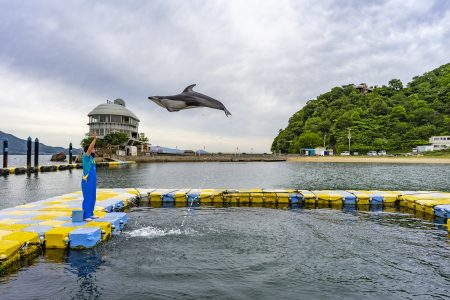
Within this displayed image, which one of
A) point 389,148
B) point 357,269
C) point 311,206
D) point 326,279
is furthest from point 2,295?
point 389,148

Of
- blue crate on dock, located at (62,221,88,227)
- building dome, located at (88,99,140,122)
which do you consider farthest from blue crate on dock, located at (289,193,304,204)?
building dome, located at (88,99,140,122)

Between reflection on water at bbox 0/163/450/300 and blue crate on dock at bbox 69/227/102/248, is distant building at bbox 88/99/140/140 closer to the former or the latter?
reflection on water at bbox 0/163/450/300

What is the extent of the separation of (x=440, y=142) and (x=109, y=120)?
99.7 metres

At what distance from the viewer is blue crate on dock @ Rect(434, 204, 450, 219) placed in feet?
49.5

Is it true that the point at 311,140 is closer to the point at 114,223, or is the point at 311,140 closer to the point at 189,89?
the point at 189,89

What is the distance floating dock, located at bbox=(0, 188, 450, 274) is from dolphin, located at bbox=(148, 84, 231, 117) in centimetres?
465

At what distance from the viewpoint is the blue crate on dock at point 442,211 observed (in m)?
15.1

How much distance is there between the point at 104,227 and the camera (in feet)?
36.3

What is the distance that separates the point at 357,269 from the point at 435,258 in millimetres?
2885

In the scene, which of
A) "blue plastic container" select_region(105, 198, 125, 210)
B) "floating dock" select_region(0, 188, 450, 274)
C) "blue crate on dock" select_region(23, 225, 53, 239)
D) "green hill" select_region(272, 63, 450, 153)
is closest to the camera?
"floating dock" select_region(0, 188, 450, 274)

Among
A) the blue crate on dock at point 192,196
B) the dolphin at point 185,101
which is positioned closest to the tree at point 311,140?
the blue crate on dock at point 192,196

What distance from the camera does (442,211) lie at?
15430mm

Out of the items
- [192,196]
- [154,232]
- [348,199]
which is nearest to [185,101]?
[154,232]

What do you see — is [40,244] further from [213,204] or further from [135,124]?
[135,124]
